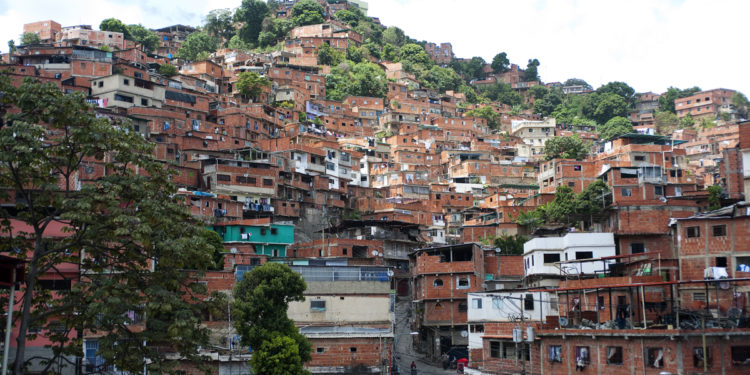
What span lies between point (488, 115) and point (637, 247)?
66.9 m

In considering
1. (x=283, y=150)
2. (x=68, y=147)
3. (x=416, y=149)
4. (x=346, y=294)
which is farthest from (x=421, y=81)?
(x=68, y=147)

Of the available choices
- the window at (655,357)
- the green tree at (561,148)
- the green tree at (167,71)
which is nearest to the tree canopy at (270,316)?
the window at (655,357)

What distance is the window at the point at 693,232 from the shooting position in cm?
3569

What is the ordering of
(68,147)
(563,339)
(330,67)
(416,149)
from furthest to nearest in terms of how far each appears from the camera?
(330,67) → (416,149) → (563,339) → (68,147)

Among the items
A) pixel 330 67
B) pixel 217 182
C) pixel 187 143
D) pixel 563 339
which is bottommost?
pixel 563 339

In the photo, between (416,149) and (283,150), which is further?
(416,149)

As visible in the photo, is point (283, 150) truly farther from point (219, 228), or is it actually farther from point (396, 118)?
point (396, 118)

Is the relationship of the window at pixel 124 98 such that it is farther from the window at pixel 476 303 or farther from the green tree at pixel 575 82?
the green tree at pixel 575 82

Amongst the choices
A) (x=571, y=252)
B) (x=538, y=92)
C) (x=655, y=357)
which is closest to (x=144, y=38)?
(x=538, y=92)

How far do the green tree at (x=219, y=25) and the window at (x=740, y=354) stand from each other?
379ft

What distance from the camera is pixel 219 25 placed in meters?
132

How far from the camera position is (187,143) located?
218 ft

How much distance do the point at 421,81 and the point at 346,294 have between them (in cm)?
8888

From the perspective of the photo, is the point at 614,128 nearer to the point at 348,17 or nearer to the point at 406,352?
the point at 348,17
